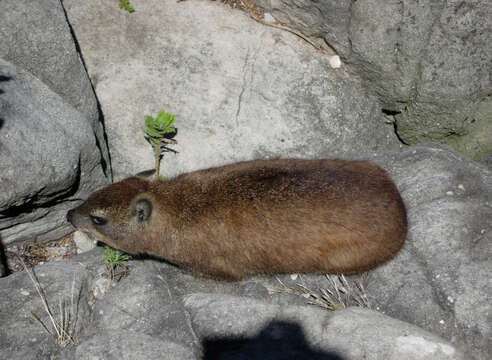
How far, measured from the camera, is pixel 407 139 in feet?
21.4

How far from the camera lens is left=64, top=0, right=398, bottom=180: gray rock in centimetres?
638

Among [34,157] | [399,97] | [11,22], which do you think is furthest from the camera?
[399,97]

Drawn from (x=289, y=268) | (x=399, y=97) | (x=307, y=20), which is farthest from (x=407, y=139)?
(x=289, y=268)

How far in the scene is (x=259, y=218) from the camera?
4.87 m

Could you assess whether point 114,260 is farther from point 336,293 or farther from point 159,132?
point 336,293

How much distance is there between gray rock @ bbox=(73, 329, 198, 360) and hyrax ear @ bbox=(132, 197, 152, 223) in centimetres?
121

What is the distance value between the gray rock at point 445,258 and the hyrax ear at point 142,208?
2.62 m

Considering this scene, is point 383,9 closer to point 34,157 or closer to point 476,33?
point 476,33

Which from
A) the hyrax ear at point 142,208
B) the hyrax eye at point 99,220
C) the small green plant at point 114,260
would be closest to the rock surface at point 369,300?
the small green plant at point 114,260

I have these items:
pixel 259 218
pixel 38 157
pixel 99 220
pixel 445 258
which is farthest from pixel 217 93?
pixel 445 258

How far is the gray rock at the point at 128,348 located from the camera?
4.29 m

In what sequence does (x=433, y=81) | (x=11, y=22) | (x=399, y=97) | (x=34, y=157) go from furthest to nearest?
(x=399, y=97), (x=433, y=81), (x=11, y=22), (x=34, y=157)

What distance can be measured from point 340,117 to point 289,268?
8.02 ft

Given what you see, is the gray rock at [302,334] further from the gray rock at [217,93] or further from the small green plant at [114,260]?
the gray rock at [217,93]
